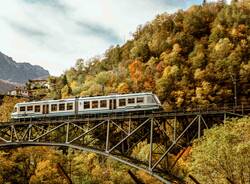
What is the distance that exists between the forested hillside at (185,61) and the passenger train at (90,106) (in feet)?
137

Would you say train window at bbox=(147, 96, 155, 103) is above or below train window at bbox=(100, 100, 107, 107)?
above

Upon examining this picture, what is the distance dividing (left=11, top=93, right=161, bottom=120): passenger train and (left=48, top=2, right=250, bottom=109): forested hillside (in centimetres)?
4163

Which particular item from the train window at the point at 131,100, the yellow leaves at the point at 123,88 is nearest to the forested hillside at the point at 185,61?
the yellow leaves at the point at 123,88

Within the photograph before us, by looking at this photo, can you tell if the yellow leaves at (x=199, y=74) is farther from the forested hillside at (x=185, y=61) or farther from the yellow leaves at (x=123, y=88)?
the yellow leaves at (x=123, y=88)

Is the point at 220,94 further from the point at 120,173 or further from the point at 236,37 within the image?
the point at 120,173

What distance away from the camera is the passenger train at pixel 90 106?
4528 centimetres

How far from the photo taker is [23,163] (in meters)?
58.1

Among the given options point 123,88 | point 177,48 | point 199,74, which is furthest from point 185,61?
point 123,88

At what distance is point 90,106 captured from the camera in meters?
48.2

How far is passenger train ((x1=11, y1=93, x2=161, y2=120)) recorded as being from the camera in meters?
45.3

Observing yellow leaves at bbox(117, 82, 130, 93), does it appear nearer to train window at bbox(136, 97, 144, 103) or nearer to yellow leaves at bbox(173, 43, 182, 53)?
yellow leaves at bbox(173, 43, 182, 53)

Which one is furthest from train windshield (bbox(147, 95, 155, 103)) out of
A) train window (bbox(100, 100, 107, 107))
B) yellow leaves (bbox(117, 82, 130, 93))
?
yellow leaves (bbox(117, 82, 130, 93))

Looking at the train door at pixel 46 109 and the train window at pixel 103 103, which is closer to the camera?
the train window at pixel 103 103

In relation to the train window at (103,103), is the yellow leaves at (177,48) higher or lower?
higher
